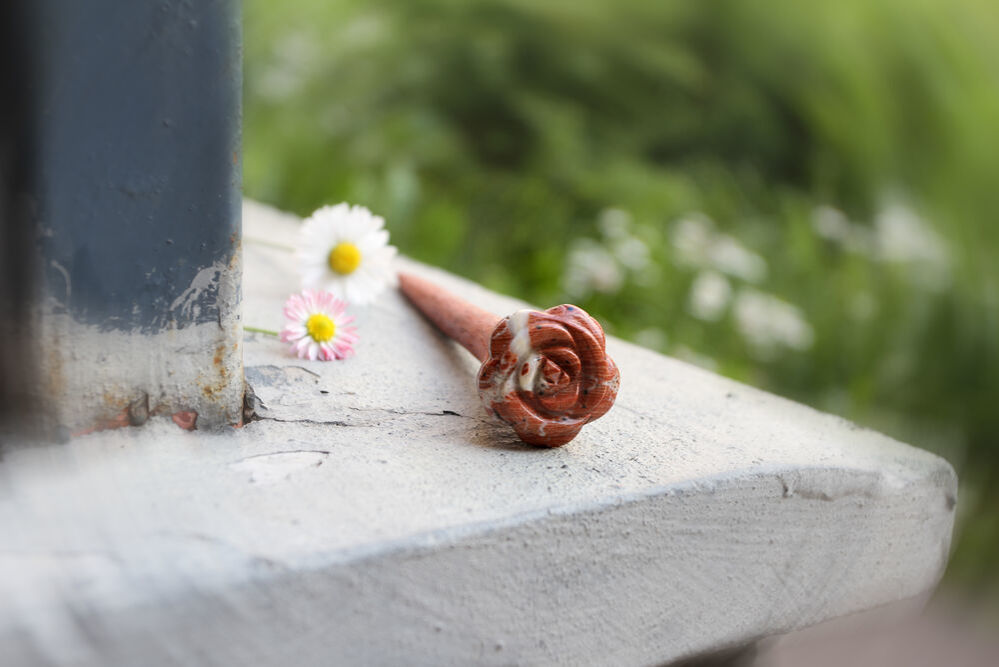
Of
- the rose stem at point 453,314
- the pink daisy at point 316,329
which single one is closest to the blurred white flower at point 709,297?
the rose stem at point 453,314

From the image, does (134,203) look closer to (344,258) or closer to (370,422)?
(370,422)

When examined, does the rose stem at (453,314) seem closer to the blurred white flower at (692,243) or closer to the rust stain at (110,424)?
the rust stain at (110,424)

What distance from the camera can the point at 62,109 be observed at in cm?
54

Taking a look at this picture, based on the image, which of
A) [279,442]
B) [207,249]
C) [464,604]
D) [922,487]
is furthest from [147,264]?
[922,487]

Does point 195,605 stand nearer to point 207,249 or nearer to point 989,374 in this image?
point 207,249

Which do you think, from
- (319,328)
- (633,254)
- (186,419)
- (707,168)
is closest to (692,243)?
(633,254)

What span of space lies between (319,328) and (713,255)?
1.38 meters

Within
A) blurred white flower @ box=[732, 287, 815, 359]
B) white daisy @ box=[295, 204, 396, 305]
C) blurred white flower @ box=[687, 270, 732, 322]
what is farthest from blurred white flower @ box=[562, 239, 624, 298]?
white daisy @ box=[295, 204, 396, 305]

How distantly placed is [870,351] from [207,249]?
5.66 ft

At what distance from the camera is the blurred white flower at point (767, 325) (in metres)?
1.89

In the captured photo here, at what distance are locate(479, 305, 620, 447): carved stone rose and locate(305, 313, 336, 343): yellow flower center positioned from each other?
0.84ft

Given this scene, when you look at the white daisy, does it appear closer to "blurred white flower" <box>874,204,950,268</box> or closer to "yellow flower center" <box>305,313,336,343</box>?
"yellow flower center" <box>305,313,336,343</box>

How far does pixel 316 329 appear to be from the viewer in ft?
2.81

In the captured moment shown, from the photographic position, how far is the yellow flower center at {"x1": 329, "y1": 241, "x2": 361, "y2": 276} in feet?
3.17
